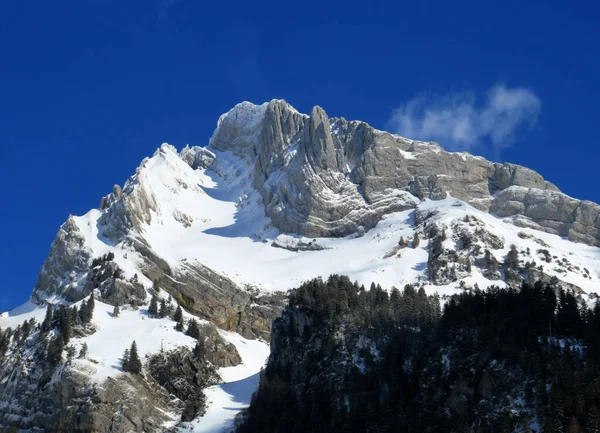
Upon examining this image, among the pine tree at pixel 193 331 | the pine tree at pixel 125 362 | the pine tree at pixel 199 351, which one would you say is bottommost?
the pine tree at pixel 125 362

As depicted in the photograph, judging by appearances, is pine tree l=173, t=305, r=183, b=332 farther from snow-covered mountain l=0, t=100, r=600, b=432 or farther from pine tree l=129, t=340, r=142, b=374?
pine tree l=129, t=340, r=142, b=374

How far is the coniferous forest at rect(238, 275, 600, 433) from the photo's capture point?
10069 centimetres

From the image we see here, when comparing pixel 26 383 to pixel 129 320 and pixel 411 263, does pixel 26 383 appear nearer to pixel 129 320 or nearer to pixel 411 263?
pixel 129 320

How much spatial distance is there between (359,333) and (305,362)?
866cm

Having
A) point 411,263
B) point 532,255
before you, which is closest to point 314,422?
point 411,263

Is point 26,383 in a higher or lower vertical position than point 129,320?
lower

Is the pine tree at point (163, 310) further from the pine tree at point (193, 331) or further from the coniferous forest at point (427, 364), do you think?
the coniferous forest at point (427, 364)

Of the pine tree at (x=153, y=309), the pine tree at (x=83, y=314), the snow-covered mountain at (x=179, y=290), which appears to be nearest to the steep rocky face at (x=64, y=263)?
the snow-covered mountain at (x=179, y=290)

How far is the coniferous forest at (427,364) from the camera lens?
330ft

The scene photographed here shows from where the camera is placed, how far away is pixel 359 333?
429ft

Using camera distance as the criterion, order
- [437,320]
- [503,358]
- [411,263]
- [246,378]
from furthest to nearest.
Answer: [411,263]
[246,378]
[437,320]
[503,358]

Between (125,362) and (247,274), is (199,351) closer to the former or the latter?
(125,362)

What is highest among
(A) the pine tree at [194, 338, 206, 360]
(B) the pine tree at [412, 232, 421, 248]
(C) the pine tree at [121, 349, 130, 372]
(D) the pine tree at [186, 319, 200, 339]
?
(B) the pine tree at [412, 232, 421, 248]

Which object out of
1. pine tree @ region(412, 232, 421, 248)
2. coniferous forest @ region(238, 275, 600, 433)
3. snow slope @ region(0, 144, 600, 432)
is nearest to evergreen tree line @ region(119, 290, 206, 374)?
snow slope @ region(0, 144, 600, 432)
